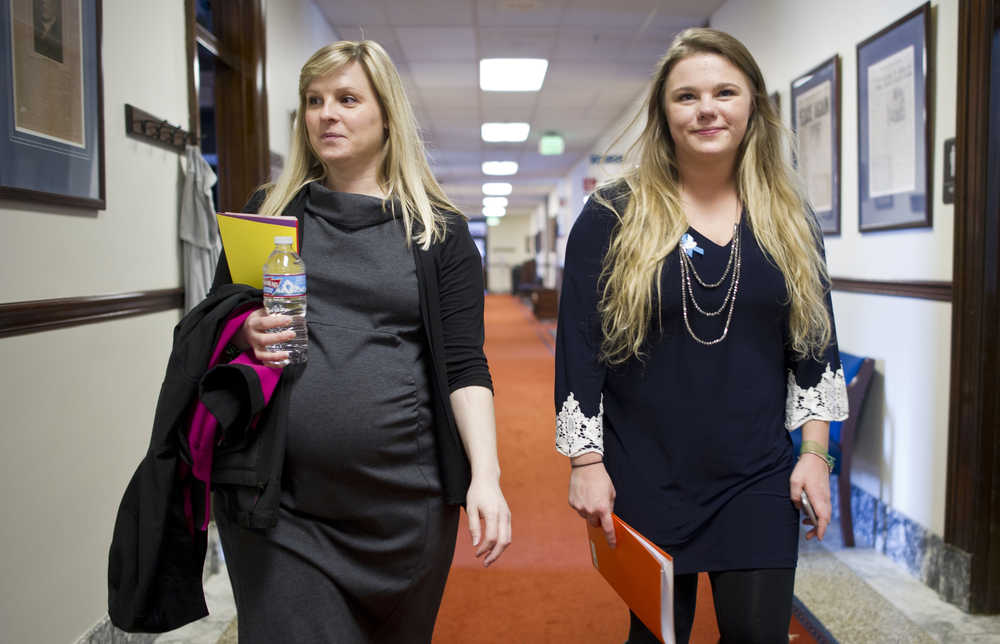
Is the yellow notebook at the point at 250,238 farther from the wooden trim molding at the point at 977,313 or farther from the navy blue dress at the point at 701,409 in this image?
the wooden trim molding at the point at 977,313

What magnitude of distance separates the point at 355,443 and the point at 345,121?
1.82 feet

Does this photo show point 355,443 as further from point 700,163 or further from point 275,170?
point 275,170

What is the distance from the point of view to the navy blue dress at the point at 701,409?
146 cm

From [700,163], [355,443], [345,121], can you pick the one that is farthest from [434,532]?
[700,163]

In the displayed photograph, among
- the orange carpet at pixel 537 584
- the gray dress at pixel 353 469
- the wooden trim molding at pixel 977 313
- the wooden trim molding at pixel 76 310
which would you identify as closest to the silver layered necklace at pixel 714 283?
the gray dress at pixel 353 469

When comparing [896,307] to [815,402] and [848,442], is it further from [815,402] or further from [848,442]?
[815,402]

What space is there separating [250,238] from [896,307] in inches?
116

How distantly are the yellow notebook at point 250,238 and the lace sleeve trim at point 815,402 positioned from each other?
977 mm

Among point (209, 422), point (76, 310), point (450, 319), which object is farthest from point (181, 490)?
point (76, 310)

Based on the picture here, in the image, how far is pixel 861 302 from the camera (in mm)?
3758

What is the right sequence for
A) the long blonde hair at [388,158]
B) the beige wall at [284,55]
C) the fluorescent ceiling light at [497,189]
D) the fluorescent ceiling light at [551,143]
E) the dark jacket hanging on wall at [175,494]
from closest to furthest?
the dark jacket hanging on wall at [175,494]
the long blonde hair at [388,158]
the beige wall at [284,55]
the fluorescent ceiling light at [551,143]
the fluorescent ceiling light at [497,189]

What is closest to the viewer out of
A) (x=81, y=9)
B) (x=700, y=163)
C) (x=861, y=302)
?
(x=700, y=163)

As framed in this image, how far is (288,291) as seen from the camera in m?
1.22

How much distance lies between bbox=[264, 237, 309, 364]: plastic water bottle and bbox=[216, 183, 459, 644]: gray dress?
4 centimetres
